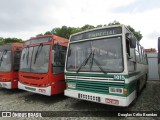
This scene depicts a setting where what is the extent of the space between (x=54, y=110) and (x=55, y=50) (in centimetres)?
241

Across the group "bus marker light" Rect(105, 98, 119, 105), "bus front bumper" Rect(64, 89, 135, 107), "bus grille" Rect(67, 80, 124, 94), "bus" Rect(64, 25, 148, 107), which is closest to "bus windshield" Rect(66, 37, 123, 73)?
"bus" Rect(64, 25, 148, 107)

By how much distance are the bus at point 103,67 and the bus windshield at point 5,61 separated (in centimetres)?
417

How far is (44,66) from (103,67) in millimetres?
2651

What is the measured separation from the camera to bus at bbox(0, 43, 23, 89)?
8.34 metres

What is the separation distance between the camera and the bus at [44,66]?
21.1 feet

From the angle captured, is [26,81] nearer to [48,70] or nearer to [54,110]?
[48,70]

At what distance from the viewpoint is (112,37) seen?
16.6ft

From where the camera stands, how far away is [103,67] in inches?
197

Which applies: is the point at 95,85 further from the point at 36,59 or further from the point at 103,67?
the point at 36,59

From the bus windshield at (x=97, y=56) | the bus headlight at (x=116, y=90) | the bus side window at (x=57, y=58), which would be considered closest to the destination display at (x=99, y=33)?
the bus windshield at (x=97, y=56)

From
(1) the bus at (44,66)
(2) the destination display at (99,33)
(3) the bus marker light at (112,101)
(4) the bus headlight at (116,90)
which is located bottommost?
(3) the bus marker light at (112,101)

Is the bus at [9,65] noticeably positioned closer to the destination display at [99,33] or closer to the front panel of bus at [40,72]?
the front panel of bus at [40,72]

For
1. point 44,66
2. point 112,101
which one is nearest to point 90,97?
point 112,101

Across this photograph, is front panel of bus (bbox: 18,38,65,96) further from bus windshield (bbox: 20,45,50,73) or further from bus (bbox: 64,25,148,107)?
bus (bbox: 64,25,148,107)
